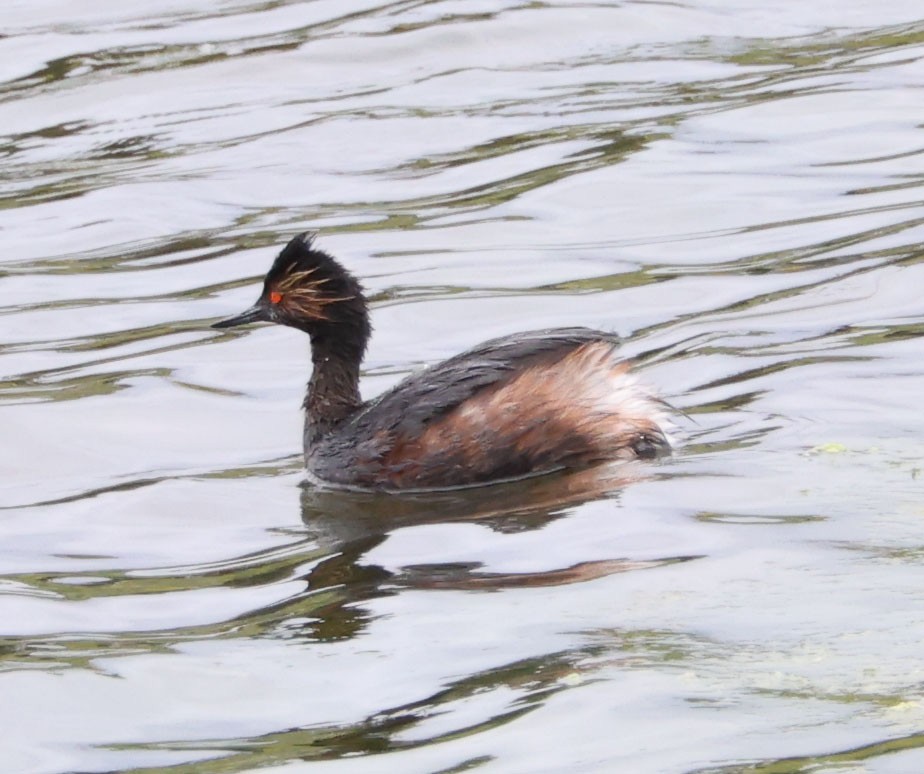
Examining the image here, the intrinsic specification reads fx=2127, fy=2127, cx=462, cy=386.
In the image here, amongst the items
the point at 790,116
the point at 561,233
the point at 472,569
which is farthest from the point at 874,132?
the point at 472,569

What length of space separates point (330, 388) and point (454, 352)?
131 cm

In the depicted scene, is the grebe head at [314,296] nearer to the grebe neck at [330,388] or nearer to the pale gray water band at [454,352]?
the grebe neck at [330,388]

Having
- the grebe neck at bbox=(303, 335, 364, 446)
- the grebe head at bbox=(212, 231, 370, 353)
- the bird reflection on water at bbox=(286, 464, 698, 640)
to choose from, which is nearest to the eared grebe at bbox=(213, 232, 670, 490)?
the bird reflection on water at bbox=(286, 464, 698, 640)

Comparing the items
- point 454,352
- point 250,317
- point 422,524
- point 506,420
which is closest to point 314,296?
point 250,317

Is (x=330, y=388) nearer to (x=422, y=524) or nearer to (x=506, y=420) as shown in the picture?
(x=506, y=420)

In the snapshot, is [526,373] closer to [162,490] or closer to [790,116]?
[162,490]

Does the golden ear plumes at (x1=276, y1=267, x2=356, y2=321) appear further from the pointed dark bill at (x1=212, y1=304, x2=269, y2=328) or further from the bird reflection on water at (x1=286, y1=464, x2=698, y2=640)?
the bird reflection on water at (x1=286, y1=464, x2=698, y2=640)

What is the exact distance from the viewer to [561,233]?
11.1m

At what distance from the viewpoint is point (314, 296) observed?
821cm

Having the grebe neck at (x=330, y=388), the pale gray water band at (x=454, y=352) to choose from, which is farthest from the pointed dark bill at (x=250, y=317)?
the pale gray water band at (x=454, y=352)

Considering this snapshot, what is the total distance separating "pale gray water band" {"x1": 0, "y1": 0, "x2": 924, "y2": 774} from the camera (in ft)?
16.6

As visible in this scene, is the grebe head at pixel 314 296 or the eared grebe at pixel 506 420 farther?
the grebe head at pixel 314 296

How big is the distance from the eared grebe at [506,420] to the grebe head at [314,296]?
59 cm

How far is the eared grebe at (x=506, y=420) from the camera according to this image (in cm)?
743
